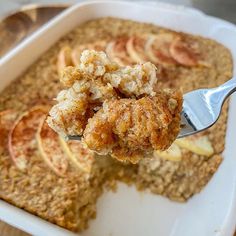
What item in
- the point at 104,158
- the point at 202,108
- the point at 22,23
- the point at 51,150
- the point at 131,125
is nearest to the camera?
the point at 131,125

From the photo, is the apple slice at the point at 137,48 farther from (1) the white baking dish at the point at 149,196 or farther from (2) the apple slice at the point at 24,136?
(2) the apple slice at the point at 24,136

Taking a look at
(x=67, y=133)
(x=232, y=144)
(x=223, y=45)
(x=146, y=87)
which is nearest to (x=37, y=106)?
(x=67, y=133)

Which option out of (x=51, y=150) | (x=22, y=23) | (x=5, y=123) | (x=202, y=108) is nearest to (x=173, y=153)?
(x=202, y=108)

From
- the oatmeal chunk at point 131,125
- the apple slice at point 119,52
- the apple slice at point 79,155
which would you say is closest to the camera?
the oatmeal chunk at point 131,125

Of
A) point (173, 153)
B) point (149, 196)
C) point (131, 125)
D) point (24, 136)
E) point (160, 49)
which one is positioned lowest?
point (149, 196)

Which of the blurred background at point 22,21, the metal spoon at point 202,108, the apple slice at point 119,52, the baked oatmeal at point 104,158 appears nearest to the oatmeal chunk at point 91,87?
the metal spoon at point 202,108

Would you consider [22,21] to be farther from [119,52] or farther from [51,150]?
[51,150]
